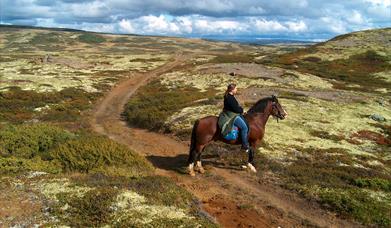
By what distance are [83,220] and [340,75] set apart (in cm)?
6791

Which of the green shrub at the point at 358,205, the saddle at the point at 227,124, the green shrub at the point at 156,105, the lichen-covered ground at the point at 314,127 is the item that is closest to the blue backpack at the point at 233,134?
the saddle at the point at 227,124

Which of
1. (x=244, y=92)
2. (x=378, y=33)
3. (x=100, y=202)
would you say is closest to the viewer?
(x=100, y=202)

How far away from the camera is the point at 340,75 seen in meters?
72.5

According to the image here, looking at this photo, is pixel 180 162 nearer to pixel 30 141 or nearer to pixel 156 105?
pixel 30 141

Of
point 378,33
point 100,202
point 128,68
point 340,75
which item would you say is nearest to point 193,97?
point 100,202

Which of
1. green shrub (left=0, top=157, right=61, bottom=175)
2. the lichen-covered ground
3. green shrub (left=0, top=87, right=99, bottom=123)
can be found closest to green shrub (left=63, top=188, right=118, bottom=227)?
green shrub (left=0, top=157, right=61, bottom=175)

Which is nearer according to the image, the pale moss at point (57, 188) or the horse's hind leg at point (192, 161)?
the pale moss at point (57, 188)

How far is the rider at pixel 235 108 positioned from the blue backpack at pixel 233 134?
0.22 metres

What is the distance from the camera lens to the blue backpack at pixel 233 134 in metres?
21.0

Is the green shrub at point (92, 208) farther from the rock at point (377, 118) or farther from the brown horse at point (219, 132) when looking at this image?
the rock at point (377, 118)

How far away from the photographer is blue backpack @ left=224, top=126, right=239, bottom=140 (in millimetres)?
21000

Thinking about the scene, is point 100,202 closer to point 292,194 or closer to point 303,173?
point 292,194

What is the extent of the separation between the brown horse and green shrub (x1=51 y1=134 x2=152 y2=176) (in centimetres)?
277

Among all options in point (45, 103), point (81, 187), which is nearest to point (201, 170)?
point (81, 187)
